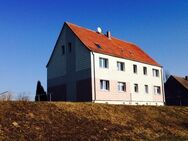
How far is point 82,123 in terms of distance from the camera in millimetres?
19234

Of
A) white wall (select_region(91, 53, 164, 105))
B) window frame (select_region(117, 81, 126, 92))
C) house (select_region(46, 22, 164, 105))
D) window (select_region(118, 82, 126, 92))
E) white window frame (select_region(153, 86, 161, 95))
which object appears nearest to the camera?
house (select_region(46, 22, 164, 105))

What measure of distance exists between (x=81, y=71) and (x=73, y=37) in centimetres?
486

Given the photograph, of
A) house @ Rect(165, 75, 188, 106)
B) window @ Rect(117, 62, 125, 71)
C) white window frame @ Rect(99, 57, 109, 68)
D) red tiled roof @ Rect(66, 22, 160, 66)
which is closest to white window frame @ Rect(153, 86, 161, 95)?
red tiled roof @ Rect(66, 22, 160, 66)

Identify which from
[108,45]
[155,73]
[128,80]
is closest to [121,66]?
[128,80]

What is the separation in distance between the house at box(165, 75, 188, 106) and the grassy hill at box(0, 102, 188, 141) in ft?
128

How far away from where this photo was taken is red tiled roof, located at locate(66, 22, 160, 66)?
39.9 meters

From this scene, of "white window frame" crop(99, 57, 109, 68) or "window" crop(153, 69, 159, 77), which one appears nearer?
"white window frame" crop(99, 57, 109, 68)

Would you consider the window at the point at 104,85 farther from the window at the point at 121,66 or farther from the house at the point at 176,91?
the house at the point at 176,91

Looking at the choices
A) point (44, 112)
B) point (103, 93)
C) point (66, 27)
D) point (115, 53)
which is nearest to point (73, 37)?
point (66, 27)

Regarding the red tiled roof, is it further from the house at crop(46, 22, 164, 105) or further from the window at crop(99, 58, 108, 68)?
the window at crop(99, 58, 108, 68)

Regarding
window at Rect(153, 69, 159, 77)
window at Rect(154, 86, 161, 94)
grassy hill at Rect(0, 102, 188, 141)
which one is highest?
window at Rect(153, 69, 159, 77)

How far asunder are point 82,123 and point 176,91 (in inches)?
2012

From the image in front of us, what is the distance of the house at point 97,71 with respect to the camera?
3797 cm

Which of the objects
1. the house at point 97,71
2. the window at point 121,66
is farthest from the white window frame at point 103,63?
the window at point 121,66
